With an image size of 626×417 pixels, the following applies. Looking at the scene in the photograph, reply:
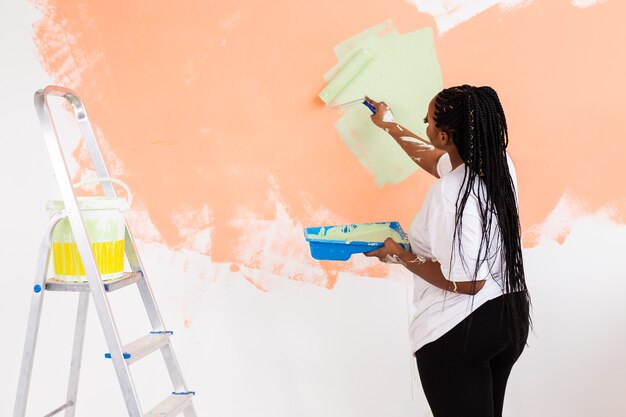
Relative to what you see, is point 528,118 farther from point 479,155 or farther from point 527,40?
point 479,155

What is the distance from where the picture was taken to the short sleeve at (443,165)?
179 cm

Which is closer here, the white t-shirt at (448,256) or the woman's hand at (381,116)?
the white t-shirt at (448,256)

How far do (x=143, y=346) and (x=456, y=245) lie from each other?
2.63 ft

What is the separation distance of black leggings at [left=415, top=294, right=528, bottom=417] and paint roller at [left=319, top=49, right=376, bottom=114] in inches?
31.3

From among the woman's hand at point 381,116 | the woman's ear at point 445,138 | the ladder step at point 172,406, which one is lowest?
the ladder step at point 172,406

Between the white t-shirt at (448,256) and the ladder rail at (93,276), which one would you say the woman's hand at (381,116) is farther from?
the ladder rail at (93,276)

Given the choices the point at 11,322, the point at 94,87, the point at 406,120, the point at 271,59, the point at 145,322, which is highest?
the point at 94,87

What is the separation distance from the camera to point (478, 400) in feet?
4.86

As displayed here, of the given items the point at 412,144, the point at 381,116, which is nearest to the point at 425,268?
the point at 412,144

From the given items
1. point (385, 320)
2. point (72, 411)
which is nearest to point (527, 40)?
point (385, 320)

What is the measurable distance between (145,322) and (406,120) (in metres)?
1.10

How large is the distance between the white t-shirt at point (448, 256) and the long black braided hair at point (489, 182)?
0.04 feet

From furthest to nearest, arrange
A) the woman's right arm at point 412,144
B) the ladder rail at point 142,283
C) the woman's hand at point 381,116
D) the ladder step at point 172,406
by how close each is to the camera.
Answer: the woman's hand at point 381,116
the woman's right arm at point 412,144
the ladder rail at point 142,283
the ladder step at point 172,406

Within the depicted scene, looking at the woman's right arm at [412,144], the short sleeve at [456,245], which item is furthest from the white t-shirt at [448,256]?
the woman's right arm at [412,144]
